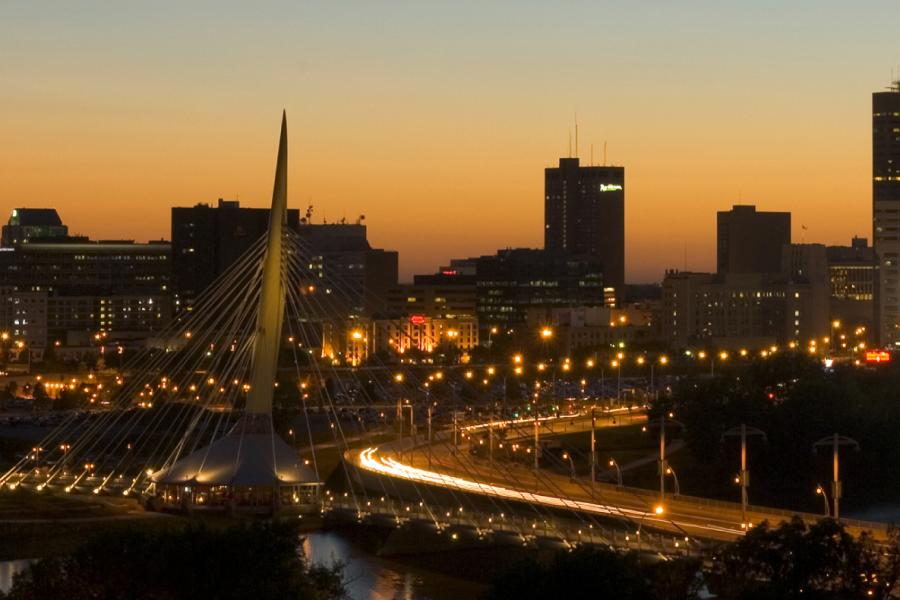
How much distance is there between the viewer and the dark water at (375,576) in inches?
1173

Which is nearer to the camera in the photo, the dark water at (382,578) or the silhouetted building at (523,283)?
the dark water at (382,578)

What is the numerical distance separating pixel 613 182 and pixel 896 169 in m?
35.2

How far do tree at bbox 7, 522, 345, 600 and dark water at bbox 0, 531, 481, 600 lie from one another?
4.78 metres

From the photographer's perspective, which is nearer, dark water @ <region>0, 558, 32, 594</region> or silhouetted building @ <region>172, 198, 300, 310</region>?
dark water @ <region>0, 558, 32, 594</region>

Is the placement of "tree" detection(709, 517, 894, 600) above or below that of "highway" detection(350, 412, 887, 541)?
above

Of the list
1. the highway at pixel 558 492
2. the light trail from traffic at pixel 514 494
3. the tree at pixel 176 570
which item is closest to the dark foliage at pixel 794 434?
the highway at pixel 558 492

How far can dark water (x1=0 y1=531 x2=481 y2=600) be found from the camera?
2980 cm

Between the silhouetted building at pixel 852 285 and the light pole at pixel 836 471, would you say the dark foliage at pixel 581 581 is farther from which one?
the silhouetted building at pixel 852 285

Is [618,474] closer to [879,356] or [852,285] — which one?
[879,356]

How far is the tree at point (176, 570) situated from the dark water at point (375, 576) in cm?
478

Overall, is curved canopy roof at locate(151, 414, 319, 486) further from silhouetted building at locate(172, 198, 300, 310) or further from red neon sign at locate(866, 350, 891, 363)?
silhouetted building at locate(172, 198, 300, 310)

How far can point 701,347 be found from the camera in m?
105

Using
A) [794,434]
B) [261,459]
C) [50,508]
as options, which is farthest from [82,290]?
[261,459]

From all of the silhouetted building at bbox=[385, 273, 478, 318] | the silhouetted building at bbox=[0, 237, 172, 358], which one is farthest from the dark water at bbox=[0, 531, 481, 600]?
the silhouetted building at bbox=[385, 273, 478, 318]
